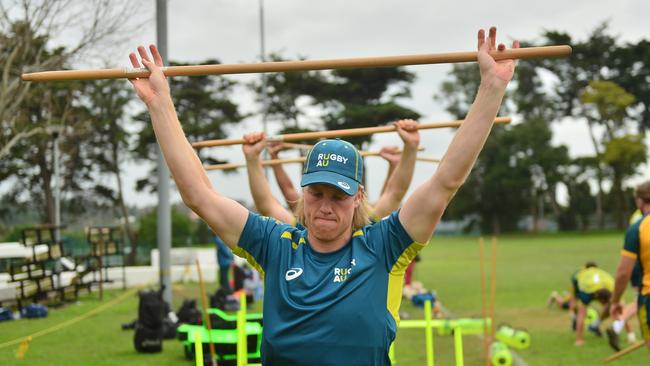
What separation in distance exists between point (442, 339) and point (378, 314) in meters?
9.52

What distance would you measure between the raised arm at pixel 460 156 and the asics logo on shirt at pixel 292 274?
50 centimetres

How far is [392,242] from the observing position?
3512 millimetres

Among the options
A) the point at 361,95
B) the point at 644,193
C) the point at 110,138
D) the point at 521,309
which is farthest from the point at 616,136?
the point at 644,193

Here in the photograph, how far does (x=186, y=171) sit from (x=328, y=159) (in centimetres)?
64

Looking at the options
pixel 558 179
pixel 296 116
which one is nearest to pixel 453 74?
pixel 558 179

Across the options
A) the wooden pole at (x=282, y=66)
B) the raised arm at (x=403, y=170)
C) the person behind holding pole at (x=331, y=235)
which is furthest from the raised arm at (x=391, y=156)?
the person behind holding pole at (x=331, y=235)

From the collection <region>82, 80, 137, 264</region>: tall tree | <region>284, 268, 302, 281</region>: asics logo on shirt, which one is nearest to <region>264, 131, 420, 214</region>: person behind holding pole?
→ <region>284, 268, 302, 281</region>: asics logo on shirt

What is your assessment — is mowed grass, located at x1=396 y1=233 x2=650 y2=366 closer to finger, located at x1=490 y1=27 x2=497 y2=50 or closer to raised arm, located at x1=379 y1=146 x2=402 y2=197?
raised arm, located at x1=379 y1=146 x2=402 y2=197

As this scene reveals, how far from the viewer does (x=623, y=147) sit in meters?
60.7

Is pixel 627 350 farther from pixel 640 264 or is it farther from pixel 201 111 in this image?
pixel 201 111

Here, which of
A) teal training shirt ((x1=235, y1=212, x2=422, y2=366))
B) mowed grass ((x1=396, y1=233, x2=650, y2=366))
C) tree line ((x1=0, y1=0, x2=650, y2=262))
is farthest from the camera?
tree line ((x1=0, y1=0, x2=650, y2=262))

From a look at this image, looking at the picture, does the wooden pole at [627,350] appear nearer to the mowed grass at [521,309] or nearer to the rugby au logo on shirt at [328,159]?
the mowed grass at [521,309]

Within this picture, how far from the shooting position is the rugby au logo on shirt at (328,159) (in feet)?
11.7

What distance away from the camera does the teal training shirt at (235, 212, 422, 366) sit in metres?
3.31
